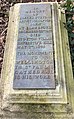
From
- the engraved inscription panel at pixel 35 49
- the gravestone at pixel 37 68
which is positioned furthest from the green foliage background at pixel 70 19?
the engraved inscription panel at pixel 35 49

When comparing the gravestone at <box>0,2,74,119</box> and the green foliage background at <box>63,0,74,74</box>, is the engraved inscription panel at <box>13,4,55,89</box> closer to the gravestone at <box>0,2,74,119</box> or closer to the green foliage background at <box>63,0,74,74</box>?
the gravestone at <box>0,2,74,119</box>

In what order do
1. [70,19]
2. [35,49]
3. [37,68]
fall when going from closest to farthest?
[37,68] → [35,49] → [70,19]

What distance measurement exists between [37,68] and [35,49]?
0.35 metres

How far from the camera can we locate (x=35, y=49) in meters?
3.86

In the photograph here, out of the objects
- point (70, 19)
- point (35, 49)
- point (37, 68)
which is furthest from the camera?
point (70, 19)

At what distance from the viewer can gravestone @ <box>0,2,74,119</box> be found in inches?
132

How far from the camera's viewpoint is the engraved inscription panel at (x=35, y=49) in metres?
3.48

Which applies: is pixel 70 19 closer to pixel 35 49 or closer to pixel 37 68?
pixel 35 49

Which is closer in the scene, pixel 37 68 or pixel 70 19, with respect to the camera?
pixel 37 68

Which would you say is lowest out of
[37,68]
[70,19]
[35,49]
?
[37,68]

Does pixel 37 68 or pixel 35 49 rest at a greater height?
pixel 35 49

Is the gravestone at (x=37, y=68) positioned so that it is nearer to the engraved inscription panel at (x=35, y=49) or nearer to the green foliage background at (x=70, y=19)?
the engraved inscription panel at (x=35, y=49)

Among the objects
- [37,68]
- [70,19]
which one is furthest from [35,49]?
[70,19]

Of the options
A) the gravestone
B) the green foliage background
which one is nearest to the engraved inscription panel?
the gravestone
